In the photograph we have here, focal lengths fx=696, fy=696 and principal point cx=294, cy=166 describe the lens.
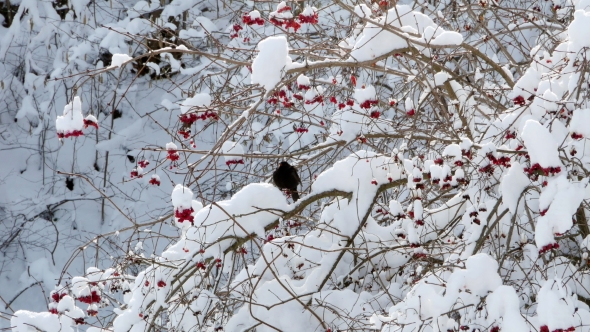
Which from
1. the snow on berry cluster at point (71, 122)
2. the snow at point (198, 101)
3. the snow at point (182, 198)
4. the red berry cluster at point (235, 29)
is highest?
the red berry cluster at point (235, 29)

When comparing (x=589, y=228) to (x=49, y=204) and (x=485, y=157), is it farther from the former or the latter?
(x=49, y=204)

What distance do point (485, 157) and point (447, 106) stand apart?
141 cm

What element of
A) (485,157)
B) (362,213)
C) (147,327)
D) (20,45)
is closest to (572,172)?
(485,157)

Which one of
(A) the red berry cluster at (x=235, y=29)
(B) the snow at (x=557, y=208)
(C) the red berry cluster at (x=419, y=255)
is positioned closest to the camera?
(B) the snow at (x=557, y=208)

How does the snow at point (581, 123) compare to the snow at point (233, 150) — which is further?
the snow at point (233, 150)

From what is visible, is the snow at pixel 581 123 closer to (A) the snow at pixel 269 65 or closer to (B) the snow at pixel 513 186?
(B) the snow at pixel 513 186

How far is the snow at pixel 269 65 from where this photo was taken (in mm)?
2826

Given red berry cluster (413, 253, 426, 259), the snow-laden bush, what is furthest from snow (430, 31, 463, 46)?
red berry cluster (413, 253, 426, 259)

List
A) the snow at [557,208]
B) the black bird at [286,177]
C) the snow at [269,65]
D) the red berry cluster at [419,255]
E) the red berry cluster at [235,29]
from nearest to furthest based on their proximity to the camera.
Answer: the snow at [557,208] < the snow at [269,65] < the red berry cluster at [419,255] < the black bird at [286,177] < the red berry cluster at [235,29]

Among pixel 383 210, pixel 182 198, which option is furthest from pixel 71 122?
pixel 383 210

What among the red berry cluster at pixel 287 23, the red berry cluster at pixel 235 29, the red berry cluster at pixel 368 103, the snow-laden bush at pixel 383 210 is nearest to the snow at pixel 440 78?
the snow-laden bush at pixel 383 210

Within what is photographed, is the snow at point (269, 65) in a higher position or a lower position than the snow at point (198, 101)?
lower

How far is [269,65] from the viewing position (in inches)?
112

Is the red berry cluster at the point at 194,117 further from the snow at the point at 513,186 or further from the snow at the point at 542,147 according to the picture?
the snow at the point at 542,147
